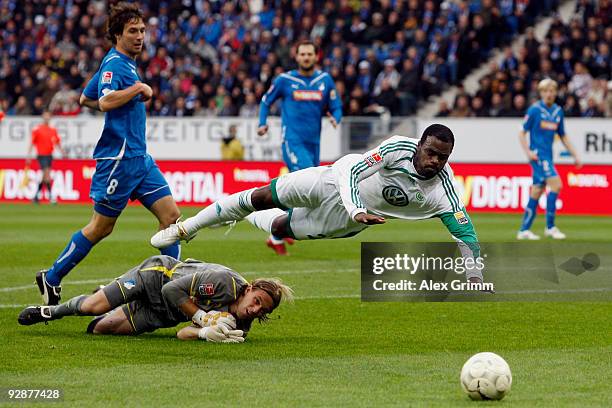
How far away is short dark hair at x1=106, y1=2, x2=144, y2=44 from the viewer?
9.58m

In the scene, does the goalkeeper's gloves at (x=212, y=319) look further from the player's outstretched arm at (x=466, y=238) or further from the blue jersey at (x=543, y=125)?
the blue jersey at (x=543, y=125)

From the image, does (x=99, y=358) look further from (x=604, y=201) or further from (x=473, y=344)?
(x=604, y=201)

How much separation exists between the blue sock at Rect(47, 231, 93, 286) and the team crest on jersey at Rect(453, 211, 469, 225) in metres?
2.99

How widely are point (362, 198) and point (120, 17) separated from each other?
7.86ft

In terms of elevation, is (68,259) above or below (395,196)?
below

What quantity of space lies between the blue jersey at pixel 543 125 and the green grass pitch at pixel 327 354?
21.2 ft

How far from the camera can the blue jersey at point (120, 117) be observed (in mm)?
9583

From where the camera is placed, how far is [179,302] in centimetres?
843

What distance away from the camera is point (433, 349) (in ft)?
27.6

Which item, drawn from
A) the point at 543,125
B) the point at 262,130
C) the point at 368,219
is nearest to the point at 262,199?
the point at 368,219

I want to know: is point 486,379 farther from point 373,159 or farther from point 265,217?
point 265,217

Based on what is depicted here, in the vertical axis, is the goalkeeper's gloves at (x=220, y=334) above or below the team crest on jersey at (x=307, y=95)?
below

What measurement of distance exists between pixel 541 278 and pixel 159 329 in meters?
4.31

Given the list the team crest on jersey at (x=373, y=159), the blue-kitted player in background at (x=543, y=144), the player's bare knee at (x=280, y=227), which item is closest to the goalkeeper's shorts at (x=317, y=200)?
the player's bare knee at (x=280, y=227)
